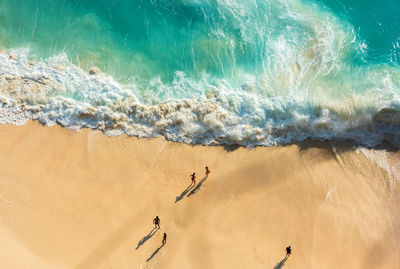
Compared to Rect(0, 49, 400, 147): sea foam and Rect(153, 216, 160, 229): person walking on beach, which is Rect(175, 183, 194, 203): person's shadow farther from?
Rect(0, 49, 400, 147): sea foam

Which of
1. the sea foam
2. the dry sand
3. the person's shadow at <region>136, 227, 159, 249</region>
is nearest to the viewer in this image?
the dry sand

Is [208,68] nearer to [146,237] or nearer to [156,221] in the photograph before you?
[156,221]

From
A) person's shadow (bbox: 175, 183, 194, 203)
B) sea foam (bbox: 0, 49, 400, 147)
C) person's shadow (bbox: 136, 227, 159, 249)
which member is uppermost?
sea foam (bbox: 0, 49, 400, 147)

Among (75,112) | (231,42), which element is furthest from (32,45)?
(231,42)

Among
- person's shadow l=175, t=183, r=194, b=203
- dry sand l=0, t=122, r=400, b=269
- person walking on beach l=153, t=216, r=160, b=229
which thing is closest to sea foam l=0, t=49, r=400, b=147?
dry sand l=0, t=122, r=400, b=269

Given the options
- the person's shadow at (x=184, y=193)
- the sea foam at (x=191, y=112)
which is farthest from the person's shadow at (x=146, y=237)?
the sea foam at (x=191, y=112)

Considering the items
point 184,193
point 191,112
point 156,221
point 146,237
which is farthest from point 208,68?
point 146,237

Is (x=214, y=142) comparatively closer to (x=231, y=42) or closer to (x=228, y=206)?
(x=228, y=206)
